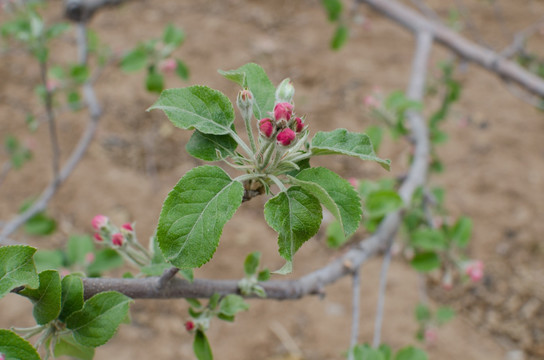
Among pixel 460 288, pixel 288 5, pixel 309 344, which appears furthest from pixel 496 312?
pixel 288 5

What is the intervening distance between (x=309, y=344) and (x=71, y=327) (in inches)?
75.0

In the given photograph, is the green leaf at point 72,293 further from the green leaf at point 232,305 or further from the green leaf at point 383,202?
the green leaf at point 383,202

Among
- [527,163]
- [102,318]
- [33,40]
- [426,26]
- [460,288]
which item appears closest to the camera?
[102,318]

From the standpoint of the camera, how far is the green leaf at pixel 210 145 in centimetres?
73

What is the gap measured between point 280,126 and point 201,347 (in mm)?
497

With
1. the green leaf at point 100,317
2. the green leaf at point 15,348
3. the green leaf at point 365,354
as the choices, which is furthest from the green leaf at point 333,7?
the green leaf at point 15,348

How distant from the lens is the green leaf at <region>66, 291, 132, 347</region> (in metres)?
0.71

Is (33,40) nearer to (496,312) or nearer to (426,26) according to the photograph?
(426,26)

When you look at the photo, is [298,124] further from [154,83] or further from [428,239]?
[154,83]

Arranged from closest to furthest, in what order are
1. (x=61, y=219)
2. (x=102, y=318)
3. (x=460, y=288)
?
(x=102, y=318)
(x=460, y=288)
(x=61, y=219)

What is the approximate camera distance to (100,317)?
72 cm

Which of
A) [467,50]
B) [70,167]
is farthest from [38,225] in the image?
[467,50]

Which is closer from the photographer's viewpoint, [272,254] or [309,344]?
[309,344]

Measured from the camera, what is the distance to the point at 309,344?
2.45 m
